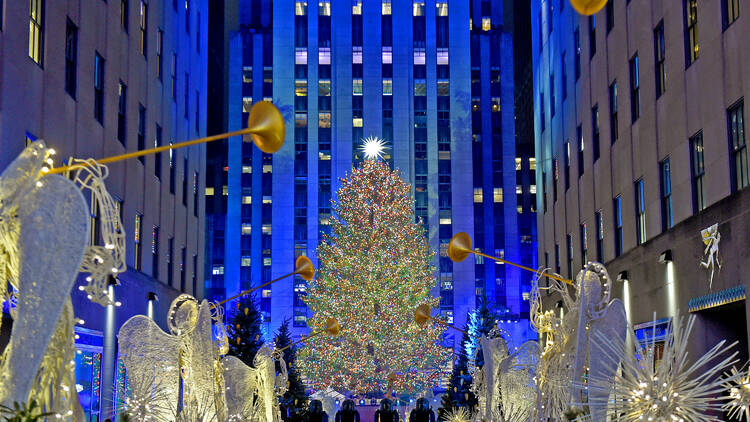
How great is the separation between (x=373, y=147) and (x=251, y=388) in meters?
58.3

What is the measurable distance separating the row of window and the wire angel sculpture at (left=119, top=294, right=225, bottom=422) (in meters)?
11.4

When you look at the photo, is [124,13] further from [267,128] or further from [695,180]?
[267,128]

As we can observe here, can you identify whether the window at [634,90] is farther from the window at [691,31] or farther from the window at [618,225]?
the window at [691,31]

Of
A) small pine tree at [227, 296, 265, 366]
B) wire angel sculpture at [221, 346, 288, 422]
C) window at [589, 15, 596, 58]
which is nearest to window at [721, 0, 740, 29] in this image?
wire angel sculpture at [221, 346, 288, 422]

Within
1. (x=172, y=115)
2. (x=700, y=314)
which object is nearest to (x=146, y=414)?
(x=700, y=314)

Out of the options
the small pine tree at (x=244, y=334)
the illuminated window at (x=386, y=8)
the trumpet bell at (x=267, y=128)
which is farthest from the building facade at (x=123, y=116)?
the illuminated window at (x=386, y=8)

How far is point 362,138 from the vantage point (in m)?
79.0

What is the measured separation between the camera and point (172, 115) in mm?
40625

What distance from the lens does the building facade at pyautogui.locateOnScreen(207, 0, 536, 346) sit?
7831cm

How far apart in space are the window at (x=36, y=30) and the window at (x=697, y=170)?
15585 millimetres

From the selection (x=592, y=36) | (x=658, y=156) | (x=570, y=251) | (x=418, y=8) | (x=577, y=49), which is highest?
(x=418, y=8)

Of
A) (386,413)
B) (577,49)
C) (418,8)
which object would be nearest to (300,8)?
(418,8)

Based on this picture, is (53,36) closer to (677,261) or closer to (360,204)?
(677,261)

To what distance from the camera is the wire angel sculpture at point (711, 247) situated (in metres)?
21.0
